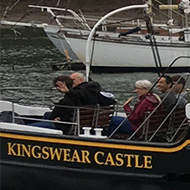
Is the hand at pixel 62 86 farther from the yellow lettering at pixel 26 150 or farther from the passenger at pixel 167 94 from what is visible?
the passenger at pixel 167 94

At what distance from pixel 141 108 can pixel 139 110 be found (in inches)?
1.2

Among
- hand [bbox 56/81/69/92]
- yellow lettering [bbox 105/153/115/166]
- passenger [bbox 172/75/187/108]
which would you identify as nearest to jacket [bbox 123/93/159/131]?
passenger [bbox 172/75/187/108]

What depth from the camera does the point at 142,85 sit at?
7.43 meters

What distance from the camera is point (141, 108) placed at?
728 centimetres

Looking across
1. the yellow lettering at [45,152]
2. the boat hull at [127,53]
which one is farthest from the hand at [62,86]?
the boat hull at [127,53]

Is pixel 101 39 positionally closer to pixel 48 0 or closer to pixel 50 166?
pixel 50 166

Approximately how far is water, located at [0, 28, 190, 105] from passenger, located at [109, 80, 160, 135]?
722 centimetres

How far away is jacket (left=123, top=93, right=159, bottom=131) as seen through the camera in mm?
7281

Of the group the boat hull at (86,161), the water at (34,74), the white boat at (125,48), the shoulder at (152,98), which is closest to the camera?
the boat hull at (86,161)

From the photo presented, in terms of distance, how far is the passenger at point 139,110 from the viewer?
7285mm

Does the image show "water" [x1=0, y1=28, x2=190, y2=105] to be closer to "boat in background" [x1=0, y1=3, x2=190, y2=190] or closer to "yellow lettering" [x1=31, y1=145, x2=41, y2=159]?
"boat in background" [x1=0, y1=3, x2=190, y2=190]

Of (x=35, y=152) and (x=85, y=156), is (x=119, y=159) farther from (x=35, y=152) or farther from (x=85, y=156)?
(x=35, y=152)

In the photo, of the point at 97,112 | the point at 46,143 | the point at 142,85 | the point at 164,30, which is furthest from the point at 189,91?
the point at 164,30

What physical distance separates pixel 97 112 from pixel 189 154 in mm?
1183
